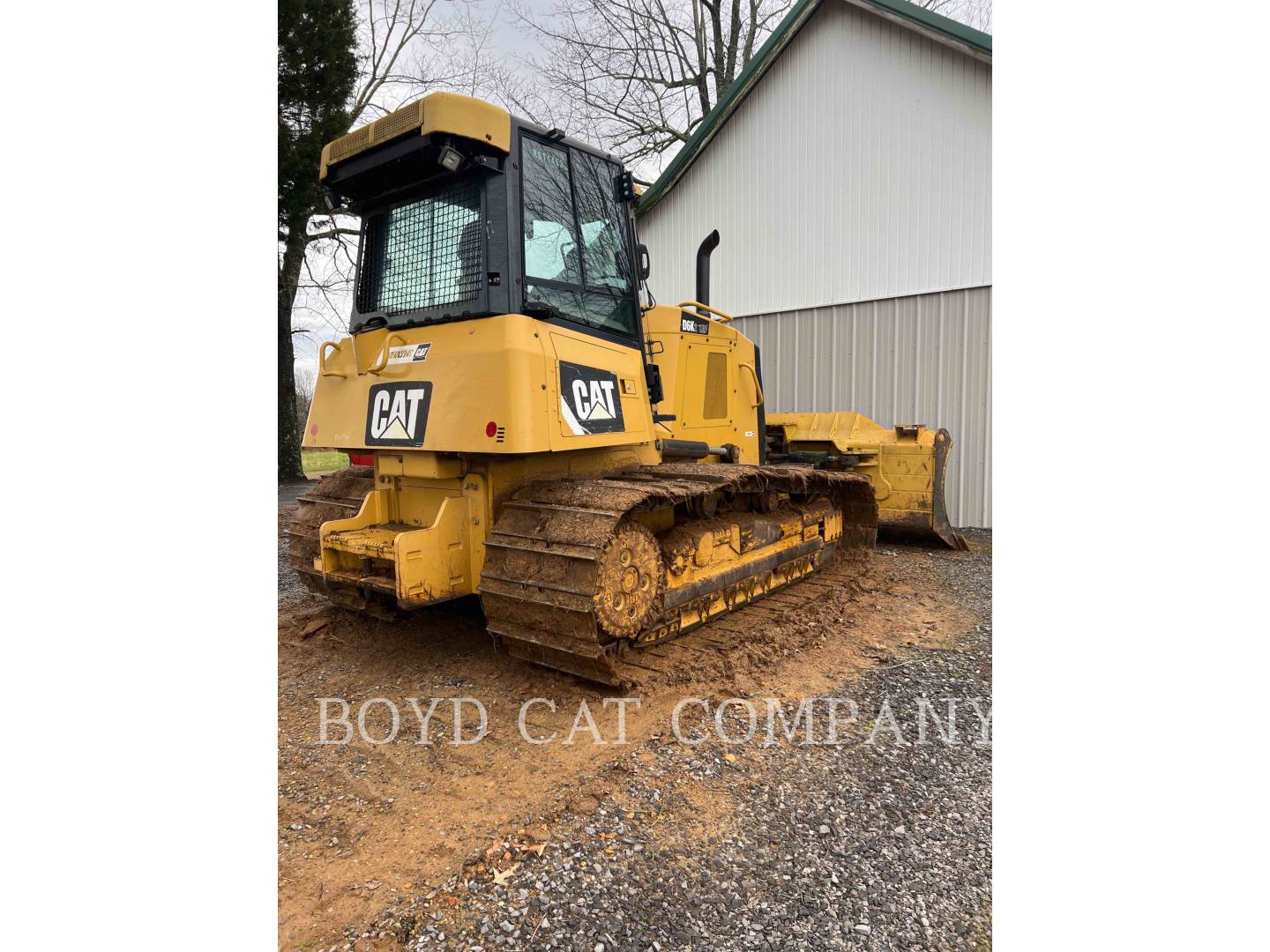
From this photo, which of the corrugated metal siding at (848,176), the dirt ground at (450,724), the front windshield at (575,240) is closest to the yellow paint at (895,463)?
the dirt ground at (450,724)

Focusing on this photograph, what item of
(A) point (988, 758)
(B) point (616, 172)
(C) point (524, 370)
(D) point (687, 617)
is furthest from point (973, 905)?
(B) point (616, 172)

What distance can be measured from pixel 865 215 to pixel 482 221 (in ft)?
22.8

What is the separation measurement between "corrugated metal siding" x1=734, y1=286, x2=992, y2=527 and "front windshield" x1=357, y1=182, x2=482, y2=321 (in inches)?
266

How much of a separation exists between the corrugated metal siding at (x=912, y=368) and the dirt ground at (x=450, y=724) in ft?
11.4

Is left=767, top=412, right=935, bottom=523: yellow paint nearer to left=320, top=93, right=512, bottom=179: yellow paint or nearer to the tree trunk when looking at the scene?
left=320, top=93, right=512, bottom=179: yellow paint

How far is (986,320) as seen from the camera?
27.4 feet

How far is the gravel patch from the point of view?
206 centimetres

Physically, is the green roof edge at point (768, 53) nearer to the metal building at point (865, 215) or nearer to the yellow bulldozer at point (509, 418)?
the metal building at point (865, 215)

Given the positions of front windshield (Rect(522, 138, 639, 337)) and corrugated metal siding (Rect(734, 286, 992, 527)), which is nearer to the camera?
front windshield (Rect(522, 138, 639, 337))

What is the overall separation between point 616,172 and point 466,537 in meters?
2.41

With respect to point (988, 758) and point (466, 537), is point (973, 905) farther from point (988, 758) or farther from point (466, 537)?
point (466, 537)

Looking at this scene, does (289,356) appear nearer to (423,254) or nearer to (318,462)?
(318,462)

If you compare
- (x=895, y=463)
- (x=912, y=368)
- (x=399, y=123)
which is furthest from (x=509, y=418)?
(x=912, y=368)

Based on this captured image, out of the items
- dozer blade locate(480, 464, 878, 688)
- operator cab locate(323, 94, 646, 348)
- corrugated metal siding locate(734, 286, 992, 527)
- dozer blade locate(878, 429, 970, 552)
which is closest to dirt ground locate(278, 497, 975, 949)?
dozer blade locate(480, 464, 878, 688)
